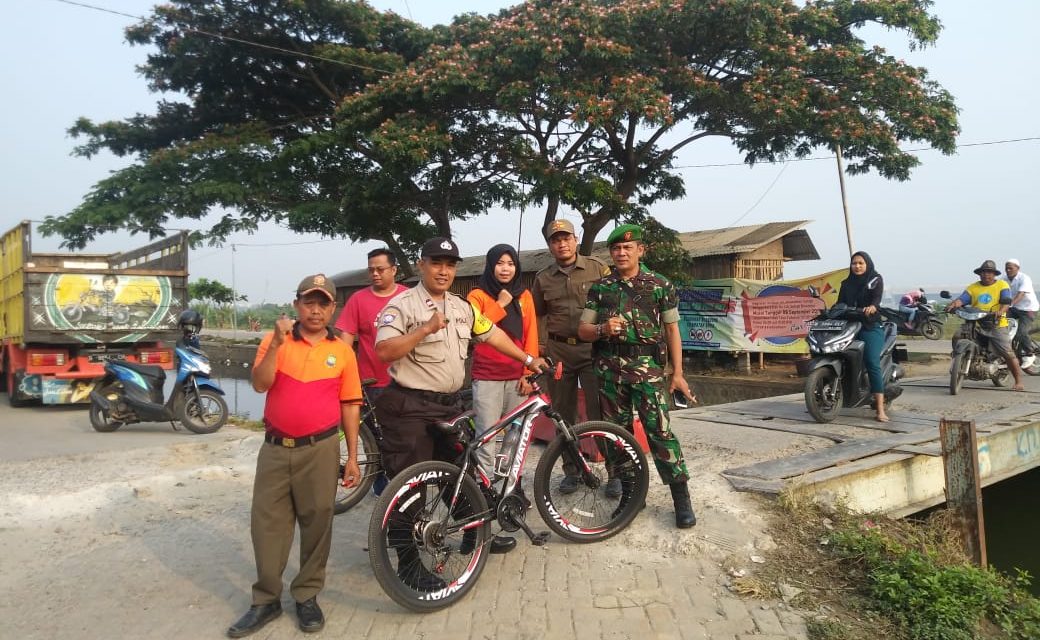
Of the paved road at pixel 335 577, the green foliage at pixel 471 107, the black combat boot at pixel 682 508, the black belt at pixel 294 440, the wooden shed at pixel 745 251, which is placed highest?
the green foliage at pixel 471 107

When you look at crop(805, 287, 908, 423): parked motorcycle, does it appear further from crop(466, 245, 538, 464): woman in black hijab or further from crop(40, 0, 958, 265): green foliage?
crop(40, 0, 958, 265): green foliage

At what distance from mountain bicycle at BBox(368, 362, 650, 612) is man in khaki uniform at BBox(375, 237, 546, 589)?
0.11m

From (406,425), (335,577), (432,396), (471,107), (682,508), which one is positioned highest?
(471,107)

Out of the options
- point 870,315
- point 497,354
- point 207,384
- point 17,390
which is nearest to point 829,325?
point 870,315

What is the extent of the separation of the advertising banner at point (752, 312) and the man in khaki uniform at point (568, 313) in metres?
9.24

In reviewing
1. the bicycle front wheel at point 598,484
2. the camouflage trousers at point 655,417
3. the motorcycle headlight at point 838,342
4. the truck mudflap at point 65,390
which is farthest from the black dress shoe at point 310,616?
the truck mudflap at point 65,390

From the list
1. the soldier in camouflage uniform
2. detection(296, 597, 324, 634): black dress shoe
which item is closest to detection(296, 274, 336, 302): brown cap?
detection(296, 597, 324, 634): black dress shoe

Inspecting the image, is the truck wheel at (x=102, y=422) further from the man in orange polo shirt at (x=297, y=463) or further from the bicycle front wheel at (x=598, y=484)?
the bicycle front wheel at (x=598, y=484)

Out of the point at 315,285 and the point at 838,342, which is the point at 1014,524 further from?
the point at 315,285

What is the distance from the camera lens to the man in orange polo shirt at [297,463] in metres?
2.93

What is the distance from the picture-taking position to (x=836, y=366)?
266 inches

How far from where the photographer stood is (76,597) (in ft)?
11.1

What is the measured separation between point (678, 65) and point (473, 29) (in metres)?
4.49

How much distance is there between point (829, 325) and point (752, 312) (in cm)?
719
